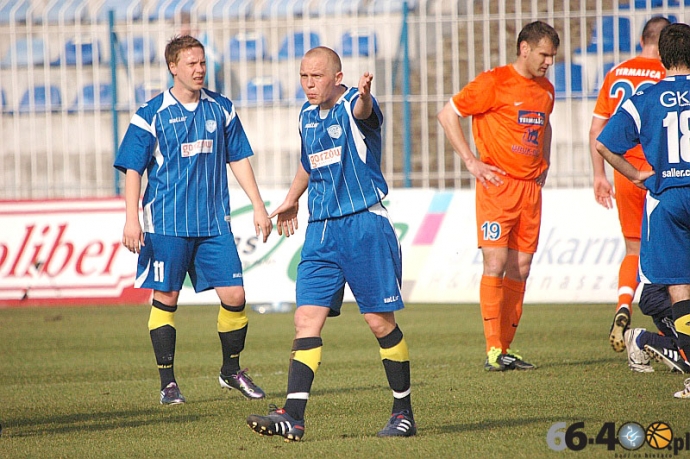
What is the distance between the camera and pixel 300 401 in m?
5.04

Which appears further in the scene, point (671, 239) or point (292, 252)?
point (292, 252)

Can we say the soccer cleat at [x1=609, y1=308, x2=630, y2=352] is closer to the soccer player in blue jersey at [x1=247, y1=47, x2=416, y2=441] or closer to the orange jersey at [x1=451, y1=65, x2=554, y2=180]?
the orange jersey at [x1=451, y1=65, x2=554, y2=180]

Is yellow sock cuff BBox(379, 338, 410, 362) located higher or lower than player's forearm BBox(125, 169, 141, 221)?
lower

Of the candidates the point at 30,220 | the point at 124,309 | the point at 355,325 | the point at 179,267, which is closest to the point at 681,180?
the point at 179,267

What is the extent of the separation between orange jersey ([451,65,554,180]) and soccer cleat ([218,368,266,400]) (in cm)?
228

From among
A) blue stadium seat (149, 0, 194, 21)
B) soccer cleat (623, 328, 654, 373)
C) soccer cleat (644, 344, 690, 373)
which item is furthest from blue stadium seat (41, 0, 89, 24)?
soccer cleat (644, 344, 690, 373)

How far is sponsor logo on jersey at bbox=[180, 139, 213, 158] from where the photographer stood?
657cm

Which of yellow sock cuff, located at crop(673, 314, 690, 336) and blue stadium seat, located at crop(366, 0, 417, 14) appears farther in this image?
blue stadium seat, located at crop(366, 0, 417, 14)

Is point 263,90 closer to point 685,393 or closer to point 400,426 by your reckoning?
point 685,393

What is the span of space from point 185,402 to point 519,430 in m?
2.17

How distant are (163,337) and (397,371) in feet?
6.51

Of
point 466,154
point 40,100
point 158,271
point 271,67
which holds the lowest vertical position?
point 158,271

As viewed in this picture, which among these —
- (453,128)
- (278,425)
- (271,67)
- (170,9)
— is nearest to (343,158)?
(278,425)

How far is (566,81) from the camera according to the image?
1386 cm
